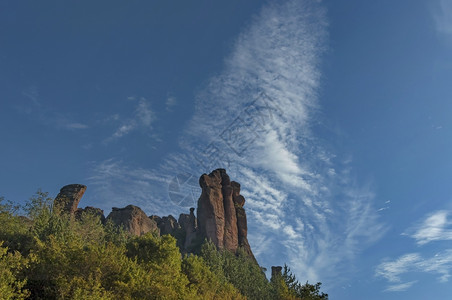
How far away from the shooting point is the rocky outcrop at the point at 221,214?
12462 centimetres

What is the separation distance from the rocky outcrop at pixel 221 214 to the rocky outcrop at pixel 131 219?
2109cm

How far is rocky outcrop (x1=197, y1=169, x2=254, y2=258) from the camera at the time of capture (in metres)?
125

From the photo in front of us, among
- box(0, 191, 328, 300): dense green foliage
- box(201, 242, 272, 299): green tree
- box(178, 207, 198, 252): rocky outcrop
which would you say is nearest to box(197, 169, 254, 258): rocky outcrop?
box(178, 207, 198, 252): rocky outcrop

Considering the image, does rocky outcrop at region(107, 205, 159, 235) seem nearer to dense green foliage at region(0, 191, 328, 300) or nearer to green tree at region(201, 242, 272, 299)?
green tree at region(201, 242, 272, 299)

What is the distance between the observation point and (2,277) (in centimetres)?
2430

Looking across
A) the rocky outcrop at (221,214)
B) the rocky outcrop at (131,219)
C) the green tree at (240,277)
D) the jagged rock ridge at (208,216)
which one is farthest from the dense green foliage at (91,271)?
the rocky outcrop at (221,214)

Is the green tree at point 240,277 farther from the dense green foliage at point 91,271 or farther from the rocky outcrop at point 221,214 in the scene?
the rocky outcrop at point 221,214

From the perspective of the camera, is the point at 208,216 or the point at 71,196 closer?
the point at 71,196

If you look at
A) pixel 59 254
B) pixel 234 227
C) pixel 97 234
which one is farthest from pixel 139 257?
pixel 234 227

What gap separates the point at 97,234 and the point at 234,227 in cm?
6762

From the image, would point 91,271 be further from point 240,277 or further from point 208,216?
point 208,216

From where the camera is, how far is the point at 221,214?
428ft

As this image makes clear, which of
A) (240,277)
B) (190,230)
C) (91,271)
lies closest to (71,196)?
(190,230)

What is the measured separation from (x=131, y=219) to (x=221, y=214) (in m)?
34.5
